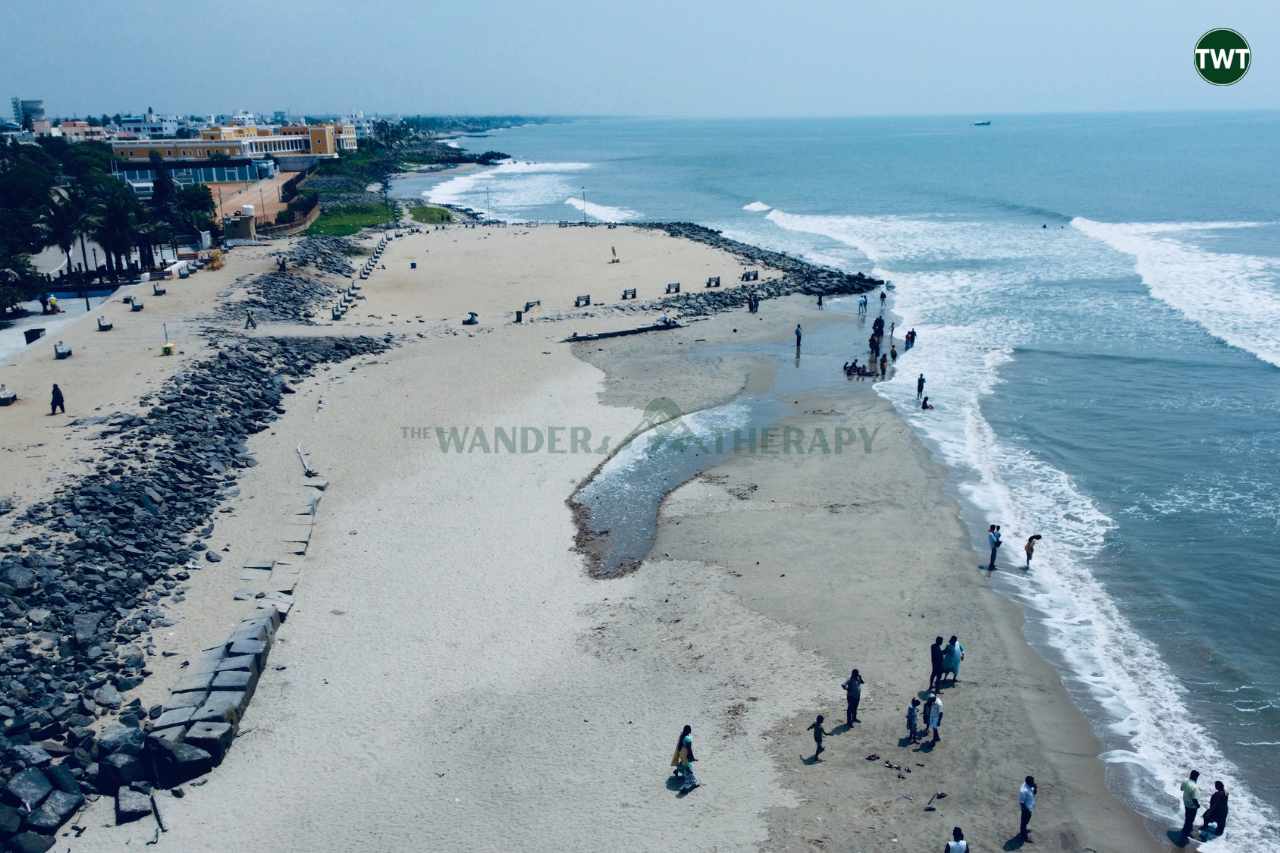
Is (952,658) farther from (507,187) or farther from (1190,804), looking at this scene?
(507,187)

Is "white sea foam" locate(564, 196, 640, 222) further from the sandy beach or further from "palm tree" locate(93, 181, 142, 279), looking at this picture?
the sandy beach

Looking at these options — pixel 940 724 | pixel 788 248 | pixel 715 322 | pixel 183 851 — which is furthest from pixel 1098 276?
pixel 183 851

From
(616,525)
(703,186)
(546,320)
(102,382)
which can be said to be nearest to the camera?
(616,525)

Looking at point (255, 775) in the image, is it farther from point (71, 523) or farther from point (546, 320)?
point (546, 320)

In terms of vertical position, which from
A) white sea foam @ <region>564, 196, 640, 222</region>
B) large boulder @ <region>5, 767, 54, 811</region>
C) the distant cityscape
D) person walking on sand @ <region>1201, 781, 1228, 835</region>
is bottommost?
person walking on sand @ <region>1201, 781, 1228, 835</region>

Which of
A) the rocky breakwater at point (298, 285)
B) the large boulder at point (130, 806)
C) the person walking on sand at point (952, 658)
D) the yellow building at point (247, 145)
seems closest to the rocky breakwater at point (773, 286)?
the rocky breakwater at point (298, 285)

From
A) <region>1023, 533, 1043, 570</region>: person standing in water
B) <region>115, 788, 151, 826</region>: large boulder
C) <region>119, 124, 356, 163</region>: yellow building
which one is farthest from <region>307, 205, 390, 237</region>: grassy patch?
<region>115, 788, 151, 826</region>: large boulder
